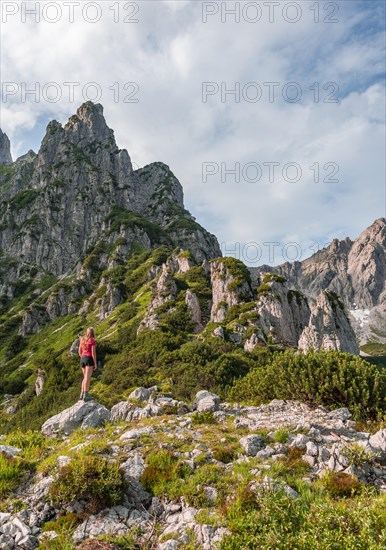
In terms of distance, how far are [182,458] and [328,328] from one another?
254 ft

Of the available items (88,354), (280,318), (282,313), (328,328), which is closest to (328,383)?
(88,354)

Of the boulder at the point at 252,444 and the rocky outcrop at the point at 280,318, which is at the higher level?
the rocky outcrop at the point at 280,318

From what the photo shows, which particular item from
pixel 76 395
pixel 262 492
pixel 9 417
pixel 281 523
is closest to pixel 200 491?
pixel 262 492

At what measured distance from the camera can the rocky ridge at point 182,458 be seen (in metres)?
7.40

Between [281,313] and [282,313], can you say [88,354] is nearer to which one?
[281,313]

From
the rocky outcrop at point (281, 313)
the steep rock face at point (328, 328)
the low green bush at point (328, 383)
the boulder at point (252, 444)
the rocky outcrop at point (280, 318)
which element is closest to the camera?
the boulder at point (252, 444)

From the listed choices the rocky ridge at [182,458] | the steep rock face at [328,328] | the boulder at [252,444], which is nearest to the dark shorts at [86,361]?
the rocky ridge at [182,458]

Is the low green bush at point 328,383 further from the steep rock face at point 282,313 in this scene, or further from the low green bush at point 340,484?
the steep rock face at point 282,313

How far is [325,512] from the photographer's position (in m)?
6.77

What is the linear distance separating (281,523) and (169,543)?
2.31 meters

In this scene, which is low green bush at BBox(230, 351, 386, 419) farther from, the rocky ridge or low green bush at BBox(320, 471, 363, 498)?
low green bush at BBox(320, 471, 363, 498)

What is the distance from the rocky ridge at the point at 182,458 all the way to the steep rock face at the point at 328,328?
Result: 58.1 meters

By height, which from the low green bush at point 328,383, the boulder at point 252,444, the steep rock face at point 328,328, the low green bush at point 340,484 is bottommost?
the low green bush at point 340,484

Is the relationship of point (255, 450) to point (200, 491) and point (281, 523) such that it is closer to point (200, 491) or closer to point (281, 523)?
point (200, 491)
